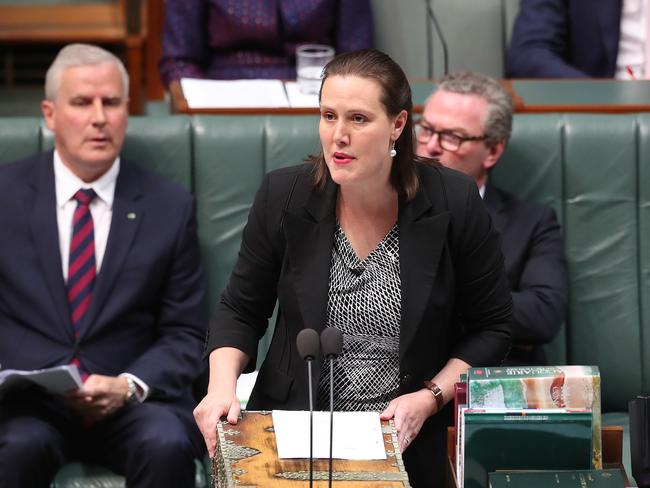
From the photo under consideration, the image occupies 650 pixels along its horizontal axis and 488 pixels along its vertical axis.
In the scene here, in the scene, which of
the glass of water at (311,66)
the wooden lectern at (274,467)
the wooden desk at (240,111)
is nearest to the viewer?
the wooden lectern at (274,467)

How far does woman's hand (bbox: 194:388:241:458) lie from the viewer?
7.55 feet

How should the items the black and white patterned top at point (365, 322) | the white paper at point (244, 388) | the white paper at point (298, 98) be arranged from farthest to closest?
1. the white paper at point (298, 98)
2. the white paper at point (244, 388)
3. the black and white patterned top at point (365, 322)

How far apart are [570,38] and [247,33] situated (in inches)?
44.8

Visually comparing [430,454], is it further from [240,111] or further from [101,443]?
[240,111]

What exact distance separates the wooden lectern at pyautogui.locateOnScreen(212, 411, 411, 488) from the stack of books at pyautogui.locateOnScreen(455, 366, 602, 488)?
0.14 m

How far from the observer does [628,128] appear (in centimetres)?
346

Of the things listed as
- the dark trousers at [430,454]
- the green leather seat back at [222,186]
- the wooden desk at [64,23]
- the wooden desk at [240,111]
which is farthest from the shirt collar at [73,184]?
the wooden desk at [64,23]

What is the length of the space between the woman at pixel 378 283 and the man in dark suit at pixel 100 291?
560mm

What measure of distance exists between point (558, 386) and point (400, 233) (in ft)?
1.60

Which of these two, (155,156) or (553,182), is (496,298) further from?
(155,156)

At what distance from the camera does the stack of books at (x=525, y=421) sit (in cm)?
221

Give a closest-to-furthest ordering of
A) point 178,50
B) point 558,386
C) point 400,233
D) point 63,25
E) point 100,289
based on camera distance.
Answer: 1. point 558,386
2. point 400,233
3. point 100,289
4. point 178,50
5. point 63,25

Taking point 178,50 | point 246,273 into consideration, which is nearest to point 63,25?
point 178,50

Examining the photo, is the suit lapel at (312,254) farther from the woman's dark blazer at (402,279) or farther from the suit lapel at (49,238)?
the suit lapel at (49,238)
